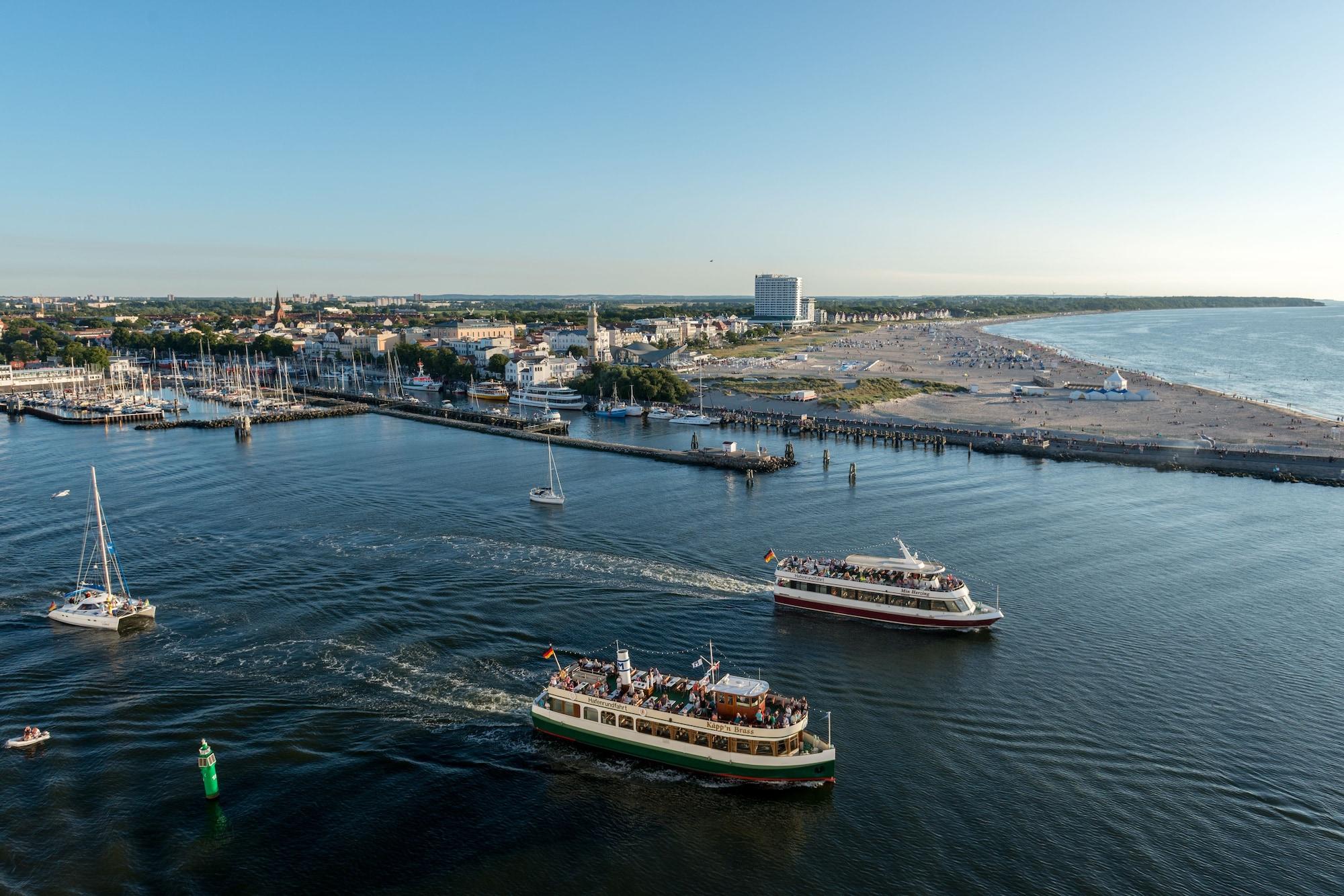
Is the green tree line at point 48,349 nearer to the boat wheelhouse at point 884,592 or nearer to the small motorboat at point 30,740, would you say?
the small motorboat at point 30,740

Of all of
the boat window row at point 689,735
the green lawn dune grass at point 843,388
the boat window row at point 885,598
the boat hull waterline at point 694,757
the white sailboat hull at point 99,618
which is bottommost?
the boat hull waterline at point 694,757

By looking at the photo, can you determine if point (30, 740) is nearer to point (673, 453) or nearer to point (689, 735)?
point (689, 735)

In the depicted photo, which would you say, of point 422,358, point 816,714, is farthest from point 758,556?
point 422,358

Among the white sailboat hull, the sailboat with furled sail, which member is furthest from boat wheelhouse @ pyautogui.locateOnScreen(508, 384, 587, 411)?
the white sailboat hull

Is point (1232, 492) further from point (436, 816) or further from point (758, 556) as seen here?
point (436, 816)

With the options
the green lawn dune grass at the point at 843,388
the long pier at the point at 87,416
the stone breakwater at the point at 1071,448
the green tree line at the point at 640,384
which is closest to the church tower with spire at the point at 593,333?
the green lawn dune grass at the point at 843,388

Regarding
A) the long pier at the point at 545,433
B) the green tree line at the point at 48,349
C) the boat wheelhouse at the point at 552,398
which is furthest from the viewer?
the green tree line at the point at 48,349
